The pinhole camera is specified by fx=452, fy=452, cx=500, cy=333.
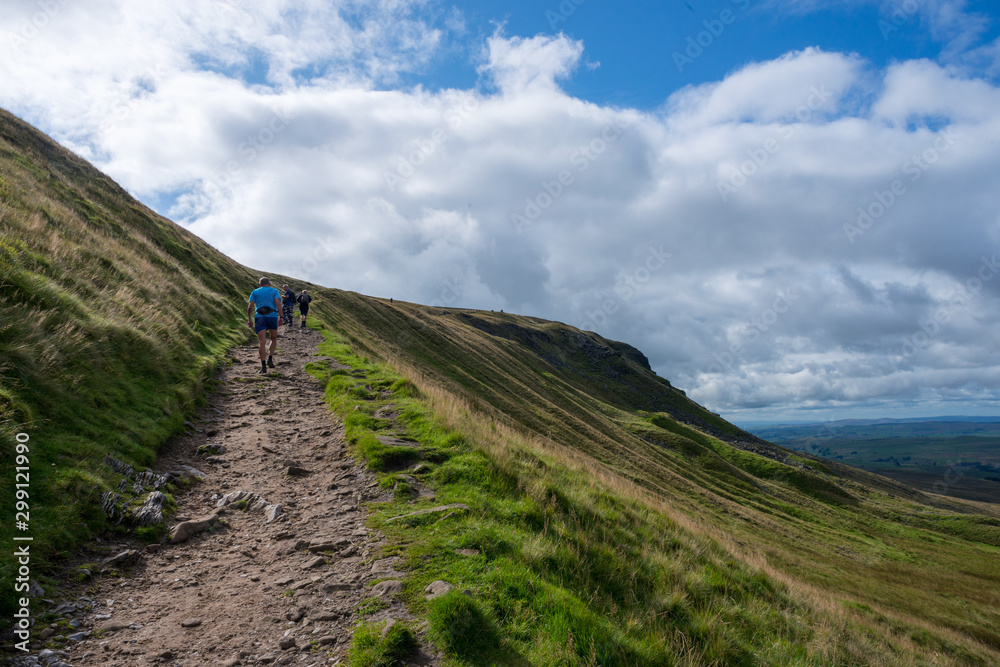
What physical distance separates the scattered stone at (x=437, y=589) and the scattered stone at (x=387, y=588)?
0.38 metres

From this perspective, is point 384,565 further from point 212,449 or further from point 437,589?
point 212,449

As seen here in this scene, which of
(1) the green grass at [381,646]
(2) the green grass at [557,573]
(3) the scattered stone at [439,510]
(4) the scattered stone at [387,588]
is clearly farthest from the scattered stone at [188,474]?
(1) the green grass at [381,646]

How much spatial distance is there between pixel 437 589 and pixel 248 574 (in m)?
2.95

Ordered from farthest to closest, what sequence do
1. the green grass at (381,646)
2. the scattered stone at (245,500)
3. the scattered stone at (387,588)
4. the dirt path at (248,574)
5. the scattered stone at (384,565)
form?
the scattered stone at (245,500) → the scattered stone at (384,565) → the scattered stone at (387,588) → the dirt path at (248,574) → the green grass at (381,646)

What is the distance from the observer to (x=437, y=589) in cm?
609

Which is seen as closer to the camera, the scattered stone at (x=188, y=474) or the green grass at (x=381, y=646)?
the green grass at (x=381, y=646)

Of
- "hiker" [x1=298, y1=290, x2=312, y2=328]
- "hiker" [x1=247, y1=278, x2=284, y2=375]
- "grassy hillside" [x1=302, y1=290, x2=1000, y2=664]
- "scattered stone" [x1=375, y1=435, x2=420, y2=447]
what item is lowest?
"grassy hillside" [x1=302, y1=290, x2=1000, y2=664]

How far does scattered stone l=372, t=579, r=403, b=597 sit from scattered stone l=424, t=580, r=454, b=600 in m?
0.38

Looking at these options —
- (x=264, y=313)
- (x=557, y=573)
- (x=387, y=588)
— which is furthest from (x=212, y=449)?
(x=557, y=573)

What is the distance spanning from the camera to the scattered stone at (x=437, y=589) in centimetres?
595

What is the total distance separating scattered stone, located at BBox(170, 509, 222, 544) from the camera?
7375 mm

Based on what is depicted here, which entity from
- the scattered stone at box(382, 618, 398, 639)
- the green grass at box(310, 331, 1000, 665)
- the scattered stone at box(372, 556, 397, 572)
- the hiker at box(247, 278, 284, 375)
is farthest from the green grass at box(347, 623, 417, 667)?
the hiker at box(247, 278, 284, 375)

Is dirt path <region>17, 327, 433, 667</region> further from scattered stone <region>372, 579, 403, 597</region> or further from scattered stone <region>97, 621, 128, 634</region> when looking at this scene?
scattered stone <region>372, 579, 403, 597</region>

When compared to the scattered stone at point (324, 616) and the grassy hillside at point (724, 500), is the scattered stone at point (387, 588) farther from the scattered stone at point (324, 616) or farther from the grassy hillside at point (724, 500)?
the grassy hillside at point (724, 500)
